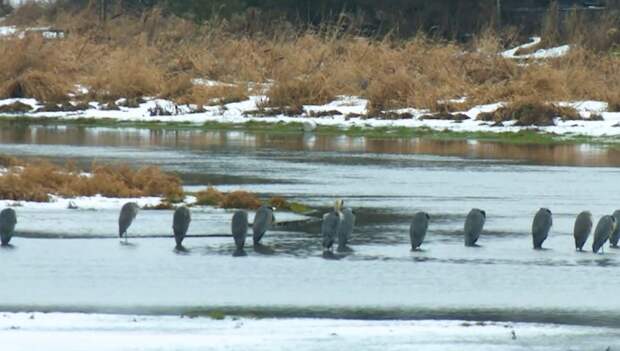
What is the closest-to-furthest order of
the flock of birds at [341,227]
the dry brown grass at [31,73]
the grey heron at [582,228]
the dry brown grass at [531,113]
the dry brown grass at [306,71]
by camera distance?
the flock of birds at [341,227]
the grey heron at [582,228]
the dry brown grass at [531,113]
the dry brown grass at [306,71]
the dry brown grass at [31,73]

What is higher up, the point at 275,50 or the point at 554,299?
the point at 275,50

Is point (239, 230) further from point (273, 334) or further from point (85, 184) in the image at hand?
point (85, 184)

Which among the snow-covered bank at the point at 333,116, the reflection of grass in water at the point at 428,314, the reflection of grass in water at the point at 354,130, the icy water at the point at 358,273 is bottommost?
the reflection of grass in water at the point at 428,314

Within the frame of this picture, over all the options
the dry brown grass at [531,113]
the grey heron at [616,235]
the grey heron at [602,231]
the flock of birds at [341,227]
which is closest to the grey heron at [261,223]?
the flock of birds at [341,227]

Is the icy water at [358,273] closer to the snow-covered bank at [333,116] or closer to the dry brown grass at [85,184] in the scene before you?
the dry brown grass at [85,184]

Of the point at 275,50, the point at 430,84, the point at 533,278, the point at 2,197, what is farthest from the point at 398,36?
the point at 533,278

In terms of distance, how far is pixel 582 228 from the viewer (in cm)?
1752

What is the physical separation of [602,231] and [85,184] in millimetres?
7986

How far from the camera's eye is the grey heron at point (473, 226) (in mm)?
17688

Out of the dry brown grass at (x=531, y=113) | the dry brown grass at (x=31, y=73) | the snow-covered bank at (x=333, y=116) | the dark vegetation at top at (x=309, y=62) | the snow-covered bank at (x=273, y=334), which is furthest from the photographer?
the dry brown grass at (x=31, y=73)

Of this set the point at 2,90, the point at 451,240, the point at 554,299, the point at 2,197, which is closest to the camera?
the point at 554,299

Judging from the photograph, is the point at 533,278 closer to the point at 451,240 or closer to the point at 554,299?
the point at 554,299

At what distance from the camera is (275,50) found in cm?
4625

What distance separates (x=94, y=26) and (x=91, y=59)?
9.17 metres
